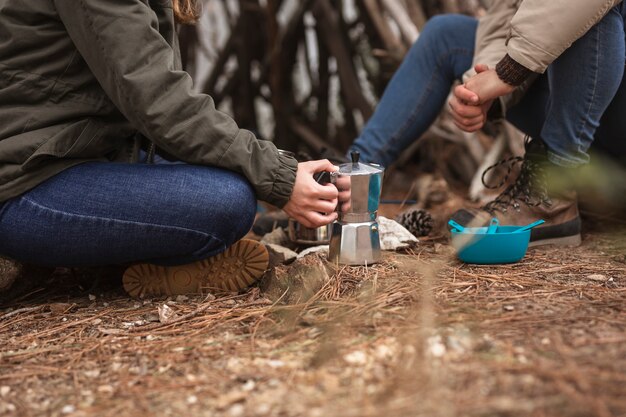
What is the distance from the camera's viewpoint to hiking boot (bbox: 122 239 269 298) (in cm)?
179

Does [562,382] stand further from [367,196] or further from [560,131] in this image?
[560,131]

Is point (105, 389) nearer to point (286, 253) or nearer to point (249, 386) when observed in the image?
point (249, 386)

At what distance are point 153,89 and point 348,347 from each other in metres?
0.73

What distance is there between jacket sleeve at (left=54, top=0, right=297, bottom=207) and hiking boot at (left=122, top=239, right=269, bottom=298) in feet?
0.78

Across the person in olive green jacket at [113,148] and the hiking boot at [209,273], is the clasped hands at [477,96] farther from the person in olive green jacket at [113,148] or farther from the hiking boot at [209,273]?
the hiking boot at [209,273]

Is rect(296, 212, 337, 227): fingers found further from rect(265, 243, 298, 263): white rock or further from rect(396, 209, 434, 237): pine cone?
rect(396, 209, 434, 237): pine cone

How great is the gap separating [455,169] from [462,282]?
6.81 ft

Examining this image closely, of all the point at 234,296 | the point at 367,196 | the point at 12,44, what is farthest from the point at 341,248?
the point at 12,44

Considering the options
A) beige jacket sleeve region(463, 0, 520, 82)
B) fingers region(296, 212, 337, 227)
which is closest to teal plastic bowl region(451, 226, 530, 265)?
fingers region(296, 212, 337, 227)

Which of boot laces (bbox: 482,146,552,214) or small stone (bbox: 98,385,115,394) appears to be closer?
small stone (bbox: 98,385,115,394)

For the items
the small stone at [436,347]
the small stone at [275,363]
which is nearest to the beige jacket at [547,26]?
the small stone at [436,347]

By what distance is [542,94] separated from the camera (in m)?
2.19

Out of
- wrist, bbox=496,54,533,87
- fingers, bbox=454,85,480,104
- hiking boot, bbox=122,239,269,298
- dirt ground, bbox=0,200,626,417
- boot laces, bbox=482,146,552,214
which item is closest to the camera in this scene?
dirt ground, bbox=0,200,626,417

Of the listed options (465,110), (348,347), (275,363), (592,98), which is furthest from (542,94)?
(275,363)
